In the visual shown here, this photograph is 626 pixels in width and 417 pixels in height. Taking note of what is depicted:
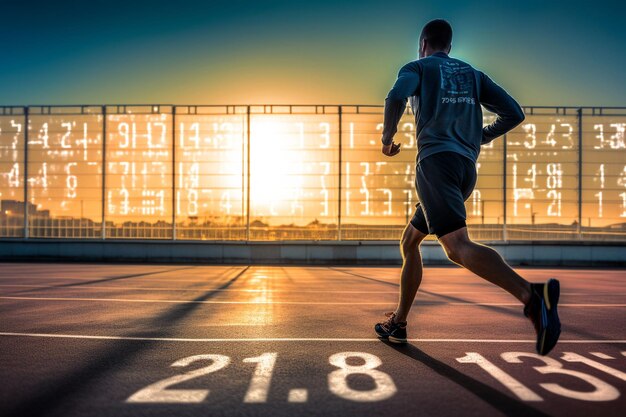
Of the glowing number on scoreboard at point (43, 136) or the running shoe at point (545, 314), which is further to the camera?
the glowing number on scoreboard at point (43, 136)

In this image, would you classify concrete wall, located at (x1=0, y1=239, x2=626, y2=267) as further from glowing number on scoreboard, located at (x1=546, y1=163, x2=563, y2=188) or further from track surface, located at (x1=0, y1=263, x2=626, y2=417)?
track surface, located at (x1=0, y1=263, x2=626, y2=417)

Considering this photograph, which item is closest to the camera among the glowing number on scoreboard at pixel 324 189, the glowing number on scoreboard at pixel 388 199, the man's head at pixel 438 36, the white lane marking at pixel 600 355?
the white lane marking at pixel 600 355

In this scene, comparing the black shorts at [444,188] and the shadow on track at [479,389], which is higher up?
the black shorts at [444,188]

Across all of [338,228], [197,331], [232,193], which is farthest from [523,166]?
[197,331]

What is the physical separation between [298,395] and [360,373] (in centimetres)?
49

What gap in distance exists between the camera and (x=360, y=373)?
2572 millimetres

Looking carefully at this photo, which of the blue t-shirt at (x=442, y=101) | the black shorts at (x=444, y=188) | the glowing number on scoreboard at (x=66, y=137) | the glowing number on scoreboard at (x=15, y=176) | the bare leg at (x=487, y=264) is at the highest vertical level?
the glowing number on scoreboard at (x=66, y=137)

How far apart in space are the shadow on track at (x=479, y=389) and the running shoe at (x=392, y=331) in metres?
0.18

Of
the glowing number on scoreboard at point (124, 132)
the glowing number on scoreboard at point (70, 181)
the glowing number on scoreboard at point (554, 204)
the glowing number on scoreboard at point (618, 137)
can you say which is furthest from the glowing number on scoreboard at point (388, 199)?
the glowing number on scoreboard at point (70, 181)

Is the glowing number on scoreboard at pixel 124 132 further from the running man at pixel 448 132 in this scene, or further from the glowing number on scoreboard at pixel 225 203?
the running man at pixel 448 132

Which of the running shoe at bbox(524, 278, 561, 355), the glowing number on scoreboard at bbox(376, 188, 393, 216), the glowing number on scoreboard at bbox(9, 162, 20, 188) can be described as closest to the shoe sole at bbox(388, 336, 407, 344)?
the running shoe at bbox(524, 278, 561, 355)

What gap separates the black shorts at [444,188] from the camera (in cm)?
271

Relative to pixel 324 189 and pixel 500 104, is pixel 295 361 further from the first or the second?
pixel 324 189

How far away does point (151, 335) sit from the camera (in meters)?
3.63
